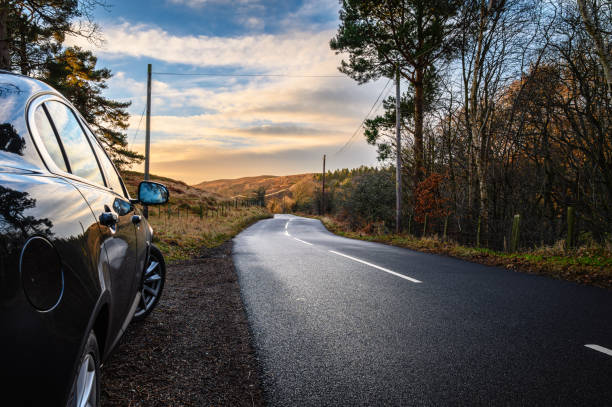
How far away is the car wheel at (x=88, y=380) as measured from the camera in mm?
1370

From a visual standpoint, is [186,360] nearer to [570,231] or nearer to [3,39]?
[570,231]

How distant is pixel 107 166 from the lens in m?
3.10

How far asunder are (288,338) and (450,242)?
455 inches

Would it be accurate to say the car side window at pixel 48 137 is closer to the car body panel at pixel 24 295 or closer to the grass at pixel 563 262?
the car body panel at pixel 24 295

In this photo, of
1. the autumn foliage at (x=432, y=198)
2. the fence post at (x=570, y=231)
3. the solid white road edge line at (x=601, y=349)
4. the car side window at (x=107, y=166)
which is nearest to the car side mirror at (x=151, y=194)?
the car side window at (x=107, y=166)

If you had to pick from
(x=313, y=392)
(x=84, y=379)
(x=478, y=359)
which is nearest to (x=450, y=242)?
(x=478, y=359)

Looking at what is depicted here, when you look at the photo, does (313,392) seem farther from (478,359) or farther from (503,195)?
(503,195)

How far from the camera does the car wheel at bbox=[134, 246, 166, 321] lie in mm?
4066

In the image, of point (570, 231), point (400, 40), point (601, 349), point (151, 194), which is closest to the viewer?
point (601, 349)

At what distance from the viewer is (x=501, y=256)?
9.55 metres

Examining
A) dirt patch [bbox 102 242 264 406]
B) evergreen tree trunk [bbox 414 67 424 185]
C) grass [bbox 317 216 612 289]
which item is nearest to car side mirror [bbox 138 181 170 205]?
dirt patch [bbox 102 242 264 406]

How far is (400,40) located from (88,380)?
18357mm

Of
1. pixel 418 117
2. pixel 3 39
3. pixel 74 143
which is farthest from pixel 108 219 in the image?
pixel 418 117

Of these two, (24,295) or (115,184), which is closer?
(24,295)
